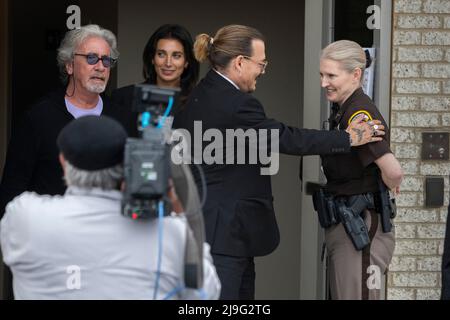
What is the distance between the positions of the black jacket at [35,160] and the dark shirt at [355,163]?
130 cm

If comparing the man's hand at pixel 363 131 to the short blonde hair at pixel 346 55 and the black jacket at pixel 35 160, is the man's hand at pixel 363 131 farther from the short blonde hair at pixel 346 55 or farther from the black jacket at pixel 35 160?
the black jacket at pixel 35 160

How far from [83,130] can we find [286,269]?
436 centimetres

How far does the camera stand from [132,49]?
21.0ft

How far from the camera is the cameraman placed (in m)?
2.46

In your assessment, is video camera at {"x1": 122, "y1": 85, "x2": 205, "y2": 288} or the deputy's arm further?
the deputy's arm

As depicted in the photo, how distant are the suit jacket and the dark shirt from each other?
0.13 metres

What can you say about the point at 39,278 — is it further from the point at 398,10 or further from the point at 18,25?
the point at 18,25

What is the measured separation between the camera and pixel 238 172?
12.9 feet

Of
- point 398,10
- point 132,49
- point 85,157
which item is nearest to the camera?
point 85,157

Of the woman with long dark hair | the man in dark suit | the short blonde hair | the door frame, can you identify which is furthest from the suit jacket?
the door frame

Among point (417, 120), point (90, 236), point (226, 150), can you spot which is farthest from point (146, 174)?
point (417, 120)

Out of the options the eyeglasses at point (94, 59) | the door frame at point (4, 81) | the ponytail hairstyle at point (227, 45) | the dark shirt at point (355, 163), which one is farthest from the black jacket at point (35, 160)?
the door frame at point (4, 81)

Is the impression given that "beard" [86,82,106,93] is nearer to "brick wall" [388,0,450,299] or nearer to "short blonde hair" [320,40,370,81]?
"short blonde hair" [320,40,370,81]

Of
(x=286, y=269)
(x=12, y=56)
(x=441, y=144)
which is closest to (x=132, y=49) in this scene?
(x=12, y=56)
